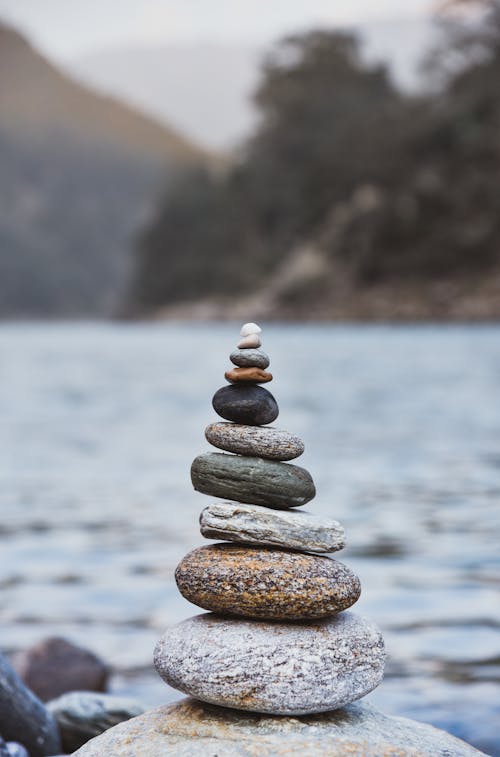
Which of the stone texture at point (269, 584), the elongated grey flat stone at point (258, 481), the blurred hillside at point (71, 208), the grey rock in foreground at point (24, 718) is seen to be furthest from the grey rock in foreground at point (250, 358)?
the blurred hillside at point (71, 208)

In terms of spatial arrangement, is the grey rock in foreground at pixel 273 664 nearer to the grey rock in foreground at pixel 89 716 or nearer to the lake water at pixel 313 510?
the grey rock in foreground at pixel 89 716

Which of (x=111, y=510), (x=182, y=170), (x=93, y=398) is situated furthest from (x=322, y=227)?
(x=111, y=510)

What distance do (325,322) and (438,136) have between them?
1464cm

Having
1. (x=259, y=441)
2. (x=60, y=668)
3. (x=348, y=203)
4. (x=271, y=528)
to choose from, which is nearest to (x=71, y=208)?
(x=348, y=203)

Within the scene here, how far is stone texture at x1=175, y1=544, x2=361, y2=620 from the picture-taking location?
4.97m

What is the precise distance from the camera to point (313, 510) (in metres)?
13.7

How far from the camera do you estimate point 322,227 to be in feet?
267

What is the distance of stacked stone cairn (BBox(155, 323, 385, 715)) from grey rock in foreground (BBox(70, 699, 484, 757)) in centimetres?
12

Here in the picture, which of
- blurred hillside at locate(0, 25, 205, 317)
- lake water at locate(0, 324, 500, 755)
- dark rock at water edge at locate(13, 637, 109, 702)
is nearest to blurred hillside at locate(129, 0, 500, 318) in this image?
lake water at locate(0, 324, 500, 755)

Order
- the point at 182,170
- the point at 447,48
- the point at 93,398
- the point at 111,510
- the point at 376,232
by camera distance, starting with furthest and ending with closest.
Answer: the point at 182,170 → the point at 447,48 → the point at 376,232 → the point at 93,398 → the point at 111,510

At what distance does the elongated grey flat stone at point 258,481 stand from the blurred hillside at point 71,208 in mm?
143965

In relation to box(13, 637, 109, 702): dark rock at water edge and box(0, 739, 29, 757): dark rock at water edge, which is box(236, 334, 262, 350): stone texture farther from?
box(13, 637, 109, 702): dark rock at water edge

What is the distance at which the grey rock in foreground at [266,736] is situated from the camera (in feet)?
15.6

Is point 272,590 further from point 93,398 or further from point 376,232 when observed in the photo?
point 376,232
